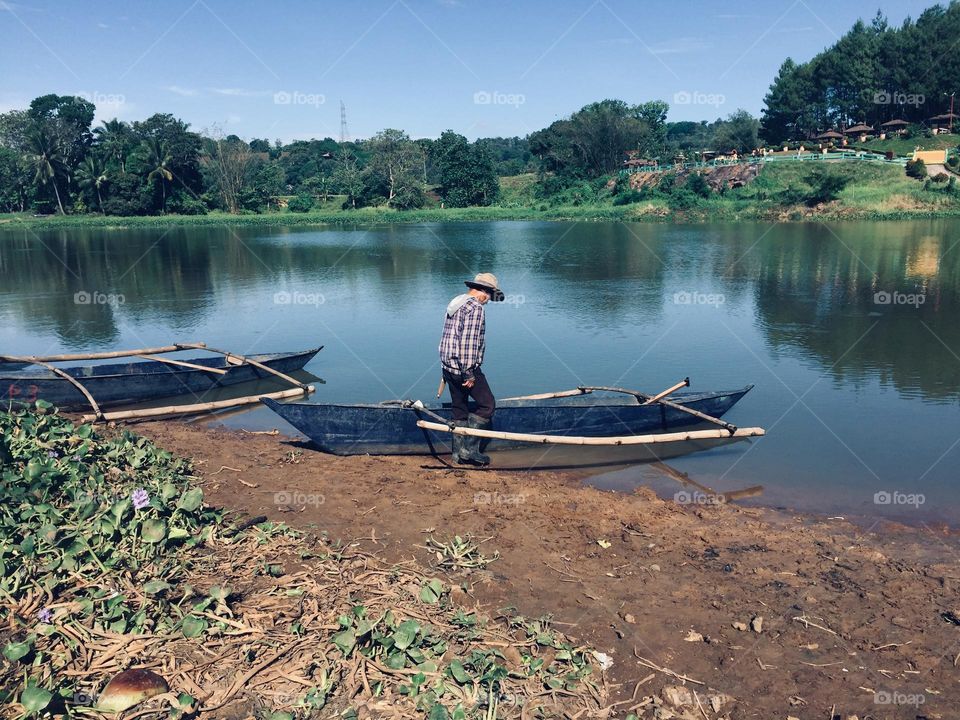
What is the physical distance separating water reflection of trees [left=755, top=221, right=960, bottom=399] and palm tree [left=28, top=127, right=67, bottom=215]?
224ft

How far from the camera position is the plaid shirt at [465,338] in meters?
8.67

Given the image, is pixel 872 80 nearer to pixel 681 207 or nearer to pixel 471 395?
pixel 681 207

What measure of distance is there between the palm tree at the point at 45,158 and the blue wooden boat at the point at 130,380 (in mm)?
69301

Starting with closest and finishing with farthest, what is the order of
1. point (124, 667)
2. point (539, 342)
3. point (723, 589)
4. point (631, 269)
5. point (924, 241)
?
point (124, 667) < point (723, 589) < point (539, 342) < point (631, 269) < point (924, 241)

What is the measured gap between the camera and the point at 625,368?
46.8ft

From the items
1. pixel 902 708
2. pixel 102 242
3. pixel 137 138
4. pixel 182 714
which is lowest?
pixel 902 708

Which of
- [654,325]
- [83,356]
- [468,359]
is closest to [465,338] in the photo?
[468,359]

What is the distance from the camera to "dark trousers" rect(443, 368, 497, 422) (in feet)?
29.6

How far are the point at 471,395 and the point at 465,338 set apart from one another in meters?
0.85

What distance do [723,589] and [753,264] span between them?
24803mm

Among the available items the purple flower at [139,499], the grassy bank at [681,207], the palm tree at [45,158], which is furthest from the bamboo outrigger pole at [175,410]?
the palm tree at [45,158]

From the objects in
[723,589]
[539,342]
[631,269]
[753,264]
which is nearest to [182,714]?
[723,589]

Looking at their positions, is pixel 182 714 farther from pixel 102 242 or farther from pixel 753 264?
pixel 102 242

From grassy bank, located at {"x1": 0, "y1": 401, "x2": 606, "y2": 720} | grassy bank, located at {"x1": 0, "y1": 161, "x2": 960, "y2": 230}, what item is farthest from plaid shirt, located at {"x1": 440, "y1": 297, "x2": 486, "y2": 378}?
grassy bank, located at {"x1": 0, "y1": 161, "x2": 960, "y2": 230}
